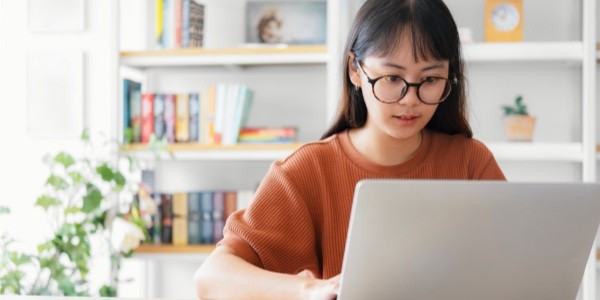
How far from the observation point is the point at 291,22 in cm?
333

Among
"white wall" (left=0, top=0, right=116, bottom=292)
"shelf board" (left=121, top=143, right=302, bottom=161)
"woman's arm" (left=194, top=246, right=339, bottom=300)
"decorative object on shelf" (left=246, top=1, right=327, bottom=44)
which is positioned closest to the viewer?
"woman's arm" (left=194, top=246, right=339, bottom=300)

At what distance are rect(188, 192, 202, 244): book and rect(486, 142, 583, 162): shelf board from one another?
107 centimetres

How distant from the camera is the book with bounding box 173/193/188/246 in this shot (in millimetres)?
3197

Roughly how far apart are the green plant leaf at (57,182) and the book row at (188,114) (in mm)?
274

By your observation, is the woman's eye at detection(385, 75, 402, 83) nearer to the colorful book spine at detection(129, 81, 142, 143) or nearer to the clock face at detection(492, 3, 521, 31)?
the clock face at detection(492, 3, 521, 31)

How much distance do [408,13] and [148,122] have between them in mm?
1876

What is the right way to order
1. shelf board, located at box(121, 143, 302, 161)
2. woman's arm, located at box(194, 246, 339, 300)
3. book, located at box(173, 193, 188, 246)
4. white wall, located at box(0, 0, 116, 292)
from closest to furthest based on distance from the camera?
woman's arm, located at box(194, 246, 339, 300)
shelf board, located at box(121, 143, 302, 161)
book, located at box(173, 193, 188, 246)
white wall, located at box(0, 0, 116, 292)

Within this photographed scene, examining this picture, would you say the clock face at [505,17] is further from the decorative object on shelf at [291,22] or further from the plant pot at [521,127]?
the decorative object on shelf at [291,22]

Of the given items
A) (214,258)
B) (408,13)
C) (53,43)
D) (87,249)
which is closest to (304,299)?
(214,258)

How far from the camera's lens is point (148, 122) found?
320 centimetres

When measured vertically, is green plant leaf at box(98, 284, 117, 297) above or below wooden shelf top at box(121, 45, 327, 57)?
below

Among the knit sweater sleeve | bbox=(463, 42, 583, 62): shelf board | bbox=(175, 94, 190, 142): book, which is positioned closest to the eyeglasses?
the knit sweater sleeve

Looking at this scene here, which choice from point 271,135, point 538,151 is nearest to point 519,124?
point 538,151

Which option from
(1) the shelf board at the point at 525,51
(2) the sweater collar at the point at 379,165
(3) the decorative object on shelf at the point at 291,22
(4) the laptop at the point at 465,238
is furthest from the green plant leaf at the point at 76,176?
(4) the laptop at the point at 465,238
